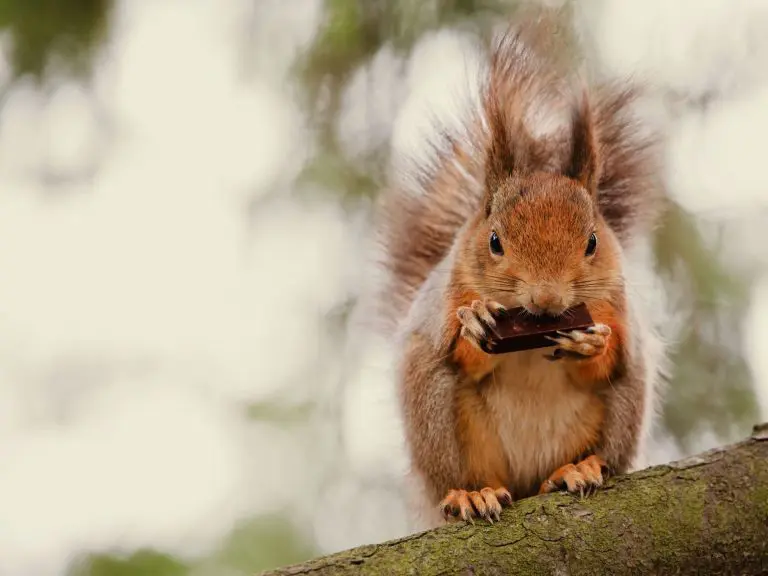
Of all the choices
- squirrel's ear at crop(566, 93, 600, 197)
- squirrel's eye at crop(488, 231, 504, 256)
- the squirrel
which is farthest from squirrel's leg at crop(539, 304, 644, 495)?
squirrel's ear at crop(566, 93, 600, 197)

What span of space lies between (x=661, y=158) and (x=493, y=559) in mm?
1866

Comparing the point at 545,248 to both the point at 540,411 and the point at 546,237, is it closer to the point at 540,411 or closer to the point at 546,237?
the point at 546,237

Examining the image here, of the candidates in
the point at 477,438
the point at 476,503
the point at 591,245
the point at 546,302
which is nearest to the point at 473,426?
the point at 477,438

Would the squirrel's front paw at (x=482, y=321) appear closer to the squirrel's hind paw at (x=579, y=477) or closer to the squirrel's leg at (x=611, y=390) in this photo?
the squirrel's leg at (x=611, y=390)

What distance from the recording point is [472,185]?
3342 mm

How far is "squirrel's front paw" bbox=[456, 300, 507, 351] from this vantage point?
8.00ft

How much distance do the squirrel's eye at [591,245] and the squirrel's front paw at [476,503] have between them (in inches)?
29.3

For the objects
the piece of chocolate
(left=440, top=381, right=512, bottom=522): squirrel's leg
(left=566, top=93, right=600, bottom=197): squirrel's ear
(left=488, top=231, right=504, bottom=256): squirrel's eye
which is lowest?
(left=440, top=381, right=512, bottom=522): squirrel's leg

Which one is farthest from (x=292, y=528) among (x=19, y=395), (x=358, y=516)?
(x=19, y=395)

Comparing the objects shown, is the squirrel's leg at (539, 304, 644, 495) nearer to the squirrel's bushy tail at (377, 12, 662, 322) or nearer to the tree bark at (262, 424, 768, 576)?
the tree bark at (262, 424, 768, 576)

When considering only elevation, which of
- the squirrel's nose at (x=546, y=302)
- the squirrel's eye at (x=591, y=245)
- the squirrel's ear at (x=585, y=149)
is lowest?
the squirrel's nose at (x=546, y=302)

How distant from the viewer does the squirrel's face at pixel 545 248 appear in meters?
2.51

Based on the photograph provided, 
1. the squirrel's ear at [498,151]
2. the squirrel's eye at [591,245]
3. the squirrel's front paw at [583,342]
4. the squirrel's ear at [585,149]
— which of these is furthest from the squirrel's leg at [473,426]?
the squirrel's ear at [585,149]

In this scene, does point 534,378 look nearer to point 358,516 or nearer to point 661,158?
point 661,158
